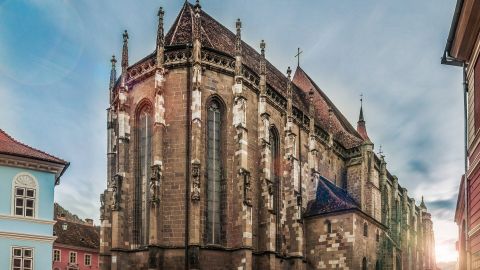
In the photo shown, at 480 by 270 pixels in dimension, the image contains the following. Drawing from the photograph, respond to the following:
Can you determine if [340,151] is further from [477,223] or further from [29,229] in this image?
[477,223]

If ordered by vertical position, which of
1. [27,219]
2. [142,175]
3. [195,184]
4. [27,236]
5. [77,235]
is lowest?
[77,235]

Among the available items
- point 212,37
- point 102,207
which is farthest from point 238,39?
point 102,207

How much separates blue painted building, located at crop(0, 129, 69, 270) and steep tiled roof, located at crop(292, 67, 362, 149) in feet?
77.7

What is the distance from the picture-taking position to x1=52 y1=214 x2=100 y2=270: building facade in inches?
2015

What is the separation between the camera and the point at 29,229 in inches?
887

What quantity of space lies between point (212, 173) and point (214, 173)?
11 centimetres

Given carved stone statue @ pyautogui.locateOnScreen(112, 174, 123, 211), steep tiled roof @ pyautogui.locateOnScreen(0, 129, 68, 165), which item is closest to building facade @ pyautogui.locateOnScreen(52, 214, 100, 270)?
carved stone statue @ pyautogui.locateOnScreen(112, 174, 123, 211)

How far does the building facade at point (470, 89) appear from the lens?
10391 millimetres

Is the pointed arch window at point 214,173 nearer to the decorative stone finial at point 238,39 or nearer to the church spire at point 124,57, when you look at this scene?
the decorative stone finial at point 238,39

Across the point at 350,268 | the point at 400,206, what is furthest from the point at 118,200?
the point at 400,206

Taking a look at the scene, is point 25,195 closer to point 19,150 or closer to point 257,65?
point 19,150

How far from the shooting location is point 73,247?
52.3 m

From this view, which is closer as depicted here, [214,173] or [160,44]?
[160,44]

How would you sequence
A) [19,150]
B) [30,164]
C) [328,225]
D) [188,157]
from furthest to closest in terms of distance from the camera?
1. [328,225]
2. [188,157]
3. [19,150]
4. [30,164]
